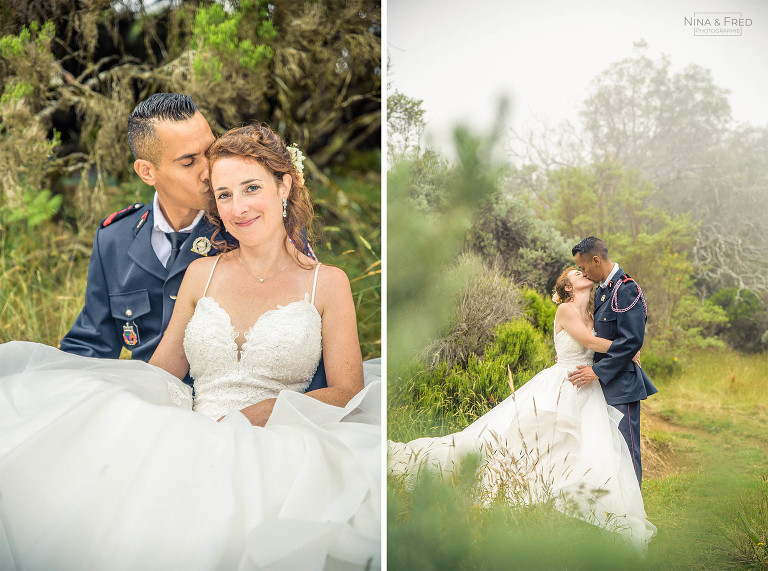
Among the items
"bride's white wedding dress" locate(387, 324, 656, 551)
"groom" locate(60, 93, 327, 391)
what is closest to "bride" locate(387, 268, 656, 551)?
"bride's white wedding dress" locate(387, 324, 656, 551)

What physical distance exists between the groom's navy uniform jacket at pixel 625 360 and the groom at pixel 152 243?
1.24 metres

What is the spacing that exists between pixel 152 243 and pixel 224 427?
1162mm

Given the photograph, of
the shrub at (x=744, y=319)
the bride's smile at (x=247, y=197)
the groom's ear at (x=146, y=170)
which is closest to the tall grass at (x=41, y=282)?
the groom's ear at (x=146, y=170)

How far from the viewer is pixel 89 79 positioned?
3.67m

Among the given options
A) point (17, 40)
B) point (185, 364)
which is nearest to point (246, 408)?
point (185, 364)

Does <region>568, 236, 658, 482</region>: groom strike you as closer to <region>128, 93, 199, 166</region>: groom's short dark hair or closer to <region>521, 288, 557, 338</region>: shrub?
<region>521, 288, 557, 338</region>: shrub

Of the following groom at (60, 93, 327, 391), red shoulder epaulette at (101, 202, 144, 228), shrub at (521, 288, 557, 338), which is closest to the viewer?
shrub at (521, 288, 557, 338)

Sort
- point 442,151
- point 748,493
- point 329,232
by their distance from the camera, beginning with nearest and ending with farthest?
point 748,493 → point 442,151 → point 329,232

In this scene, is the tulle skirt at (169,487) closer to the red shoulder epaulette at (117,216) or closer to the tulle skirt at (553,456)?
the tulle skirt at (553,456)

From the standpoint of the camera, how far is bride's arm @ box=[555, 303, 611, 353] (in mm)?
2611

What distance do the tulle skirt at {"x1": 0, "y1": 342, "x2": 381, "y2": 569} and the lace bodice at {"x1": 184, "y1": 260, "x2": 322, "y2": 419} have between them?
282 millimetres

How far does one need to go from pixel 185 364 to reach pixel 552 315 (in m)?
1.66

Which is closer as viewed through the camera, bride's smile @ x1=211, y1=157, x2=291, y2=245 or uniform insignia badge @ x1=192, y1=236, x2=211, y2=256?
bride's smile @ x1=211, y1=157, x2=291, y2=245

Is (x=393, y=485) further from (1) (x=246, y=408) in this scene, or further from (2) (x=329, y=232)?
(2) (x=329, y=232)
